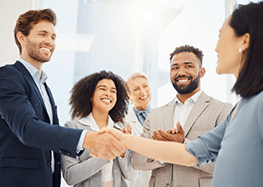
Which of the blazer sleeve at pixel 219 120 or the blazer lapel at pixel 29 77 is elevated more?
the blazer lapel at pixel 29 77

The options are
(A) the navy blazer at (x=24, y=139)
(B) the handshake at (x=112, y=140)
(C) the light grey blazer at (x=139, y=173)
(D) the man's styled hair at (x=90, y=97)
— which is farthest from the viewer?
(C) the light grey blazer at (x=139, y=173)

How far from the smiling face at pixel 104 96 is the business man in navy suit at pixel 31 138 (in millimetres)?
503

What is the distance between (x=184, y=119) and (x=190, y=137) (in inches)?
7.3


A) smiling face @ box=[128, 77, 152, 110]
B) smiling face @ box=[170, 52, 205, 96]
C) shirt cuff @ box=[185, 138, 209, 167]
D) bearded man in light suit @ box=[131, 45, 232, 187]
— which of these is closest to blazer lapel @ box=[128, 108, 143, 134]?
smiling face @ box=[128, 77, 152, 110]

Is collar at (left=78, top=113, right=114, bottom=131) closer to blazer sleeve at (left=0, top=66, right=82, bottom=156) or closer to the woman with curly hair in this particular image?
the woman with curly hair

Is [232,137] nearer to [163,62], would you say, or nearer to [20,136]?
[20,136]

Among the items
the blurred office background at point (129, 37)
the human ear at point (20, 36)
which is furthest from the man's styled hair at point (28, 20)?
the blurred office background at point (129, 37)

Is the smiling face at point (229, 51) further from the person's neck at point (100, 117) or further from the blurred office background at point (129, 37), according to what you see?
the blurred office background at point (129, 37)

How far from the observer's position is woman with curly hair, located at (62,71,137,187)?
76.1 inches

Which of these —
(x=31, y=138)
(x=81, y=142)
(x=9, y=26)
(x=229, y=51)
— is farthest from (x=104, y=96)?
(x=9, y=26)

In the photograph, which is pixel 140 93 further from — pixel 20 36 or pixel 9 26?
pixel 9 26

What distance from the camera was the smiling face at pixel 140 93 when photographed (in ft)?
10.3

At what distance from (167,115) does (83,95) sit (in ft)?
2.43

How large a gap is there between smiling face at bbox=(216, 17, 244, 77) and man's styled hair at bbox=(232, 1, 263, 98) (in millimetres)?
47
